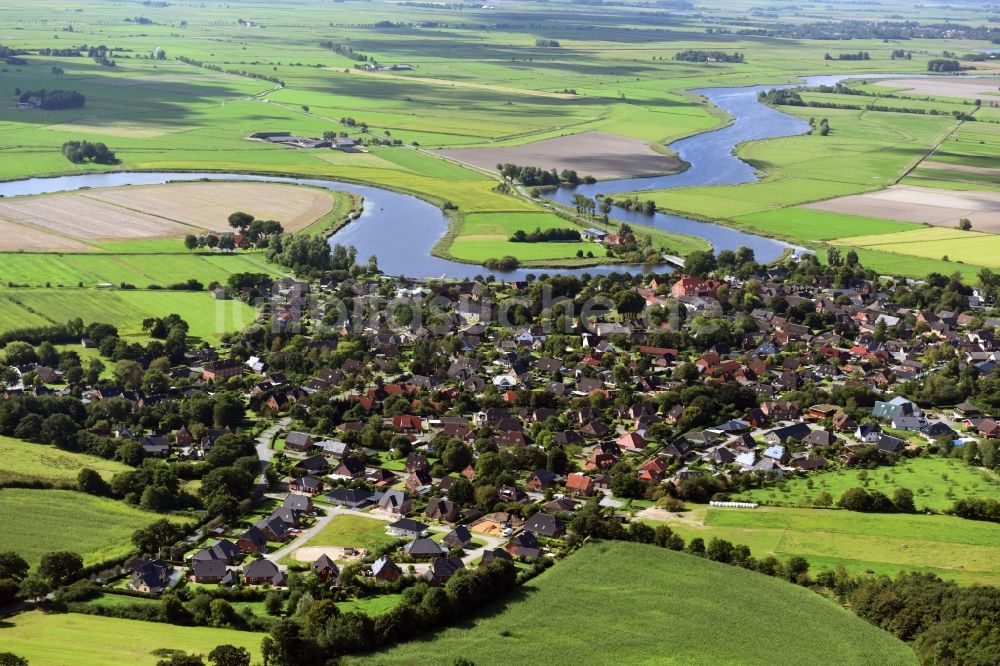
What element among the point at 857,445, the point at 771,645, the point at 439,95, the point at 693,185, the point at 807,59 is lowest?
the point at 771,645

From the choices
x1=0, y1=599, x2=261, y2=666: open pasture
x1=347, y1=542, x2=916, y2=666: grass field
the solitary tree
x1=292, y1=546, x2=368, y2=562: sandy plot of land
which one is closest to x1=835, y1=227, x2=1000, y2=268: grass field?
the solitary tree

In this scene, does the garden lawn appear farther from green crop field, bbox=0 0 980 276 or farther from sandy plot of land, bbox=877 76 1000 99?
sandy plot of land, bbox=877 76 1000 99

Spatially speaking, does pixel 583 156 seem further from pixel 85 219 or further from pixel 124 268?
pixel 124 268

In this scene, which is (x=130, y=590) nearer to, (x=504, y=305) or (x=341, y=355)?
(x=341, y=355)

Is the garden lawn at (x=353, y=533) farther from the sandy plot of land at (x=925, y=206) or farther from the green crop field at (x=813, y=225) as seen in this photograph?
the sandy plot of land at (x=925, y=206)

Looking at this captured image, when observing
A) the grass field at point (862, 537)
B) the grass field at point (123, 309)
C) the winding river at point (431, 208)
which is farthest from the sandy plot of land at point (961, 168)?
the grass field at point (862, 537)

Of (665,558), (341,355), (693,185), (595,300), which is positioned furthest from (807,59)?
(665,558)
